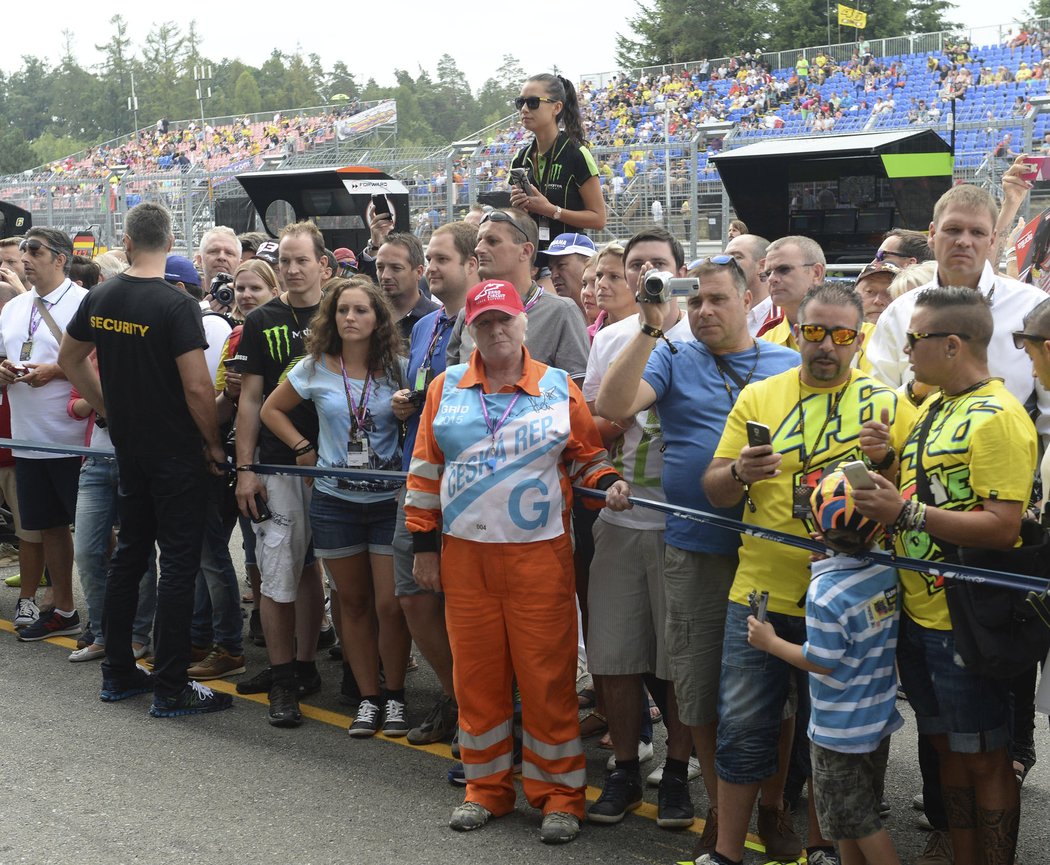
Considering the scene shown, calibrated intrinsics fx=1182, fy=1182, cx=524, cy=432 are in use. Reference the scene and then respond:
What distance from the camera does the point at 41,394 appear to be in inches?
271

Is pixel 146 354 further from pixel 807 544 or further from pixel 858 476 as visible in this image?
pixel 858 476

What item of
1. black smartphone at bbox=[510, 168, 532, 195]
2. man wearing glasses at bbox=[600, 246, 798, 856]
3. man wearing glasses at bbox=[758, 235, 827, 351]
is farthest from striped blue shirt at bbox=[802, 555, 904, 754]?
black smartphone at bbox=[510, 168, 532, 195]

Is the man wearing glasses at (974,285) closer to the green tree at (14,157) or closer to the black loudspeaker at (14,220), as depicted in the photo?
the black loudspeaker at (14,220)

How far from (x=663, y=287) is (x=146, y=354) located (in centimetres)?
283

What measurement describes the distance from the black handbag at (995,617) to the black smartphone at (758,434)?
457mm

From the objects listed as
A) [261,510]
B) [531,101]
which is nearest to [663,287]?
[261,510]

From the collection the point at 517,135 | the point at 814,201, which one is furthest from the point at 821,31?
the point at 814,201

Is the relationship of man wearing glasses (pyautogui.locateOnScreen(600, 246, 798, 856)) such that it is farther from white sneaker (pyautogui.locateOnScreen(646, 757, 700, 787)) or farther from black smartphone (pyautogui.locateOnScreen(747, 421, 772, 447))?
white sneaker (pyautogui.locateOnScreen(646, 757, 700, 787))

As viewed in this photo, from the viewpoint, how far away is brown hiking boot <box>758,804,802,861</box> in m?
4.10

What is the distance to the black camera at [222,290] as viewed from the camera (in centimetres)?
720

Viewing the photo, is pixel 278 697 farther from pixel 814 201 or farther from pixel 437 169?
pixel 437 169

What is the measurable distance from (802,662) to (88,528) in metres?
4.34

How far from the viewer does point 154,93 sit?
128875mm

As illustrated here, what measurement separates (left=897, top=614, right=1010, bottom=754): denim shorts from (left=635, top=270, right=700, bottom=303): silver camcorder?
49.6 inches
